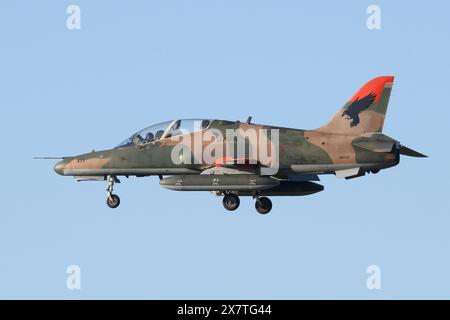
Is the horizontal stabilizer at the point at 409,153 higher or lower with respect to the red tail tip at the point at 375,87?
lower

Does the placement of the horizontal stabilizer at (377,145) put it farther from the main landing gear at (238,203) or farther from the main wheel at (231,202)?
the main wheel at (231,202)

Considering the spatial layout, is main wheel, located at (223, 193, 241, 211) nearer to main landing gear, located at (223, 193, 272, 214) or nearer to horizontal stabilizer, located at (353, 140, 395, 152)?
main landing gear, located at (223, 193, 272, 214)

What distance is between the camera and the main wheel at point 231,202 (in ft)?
221

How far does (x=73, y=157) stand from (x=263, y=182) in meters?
8.34

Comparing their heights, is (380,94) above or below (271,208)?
above

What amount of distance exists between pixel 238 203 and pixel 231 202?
0.31m

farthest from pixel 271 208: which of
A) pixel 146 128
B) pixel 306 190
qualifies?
pixel 146 128

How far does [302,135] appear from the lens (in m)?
66.6

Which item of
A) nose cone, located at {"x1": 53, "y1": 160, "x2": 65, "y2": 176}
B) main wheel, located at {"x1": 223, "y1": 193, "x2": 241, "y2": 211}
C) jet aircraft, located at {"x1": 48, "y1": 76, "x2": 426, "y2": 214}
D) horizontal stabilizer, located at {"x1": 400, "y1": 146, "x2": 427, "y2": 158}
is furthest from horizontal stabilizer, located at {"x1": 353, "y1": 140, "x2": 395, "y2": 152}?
nose cone, located at {"x1": 53, "y1": 160, "x2": 65, "y2": 176}

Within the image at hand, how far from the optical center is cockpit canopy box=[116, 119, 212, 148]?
222 ft

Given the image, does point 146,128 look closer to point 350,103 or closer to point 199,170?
point 199,170

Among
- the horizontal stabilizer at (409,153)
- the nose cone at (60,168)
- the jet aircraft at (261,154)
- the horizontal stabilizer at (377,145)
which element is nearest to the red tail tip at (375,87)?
the jet aircraft at (261,154)

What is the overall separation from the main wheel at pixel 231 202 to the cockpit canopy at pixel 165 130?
296 centimetres

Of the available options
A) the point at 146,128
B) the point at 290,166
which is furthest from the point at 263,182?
the point at 146,128
